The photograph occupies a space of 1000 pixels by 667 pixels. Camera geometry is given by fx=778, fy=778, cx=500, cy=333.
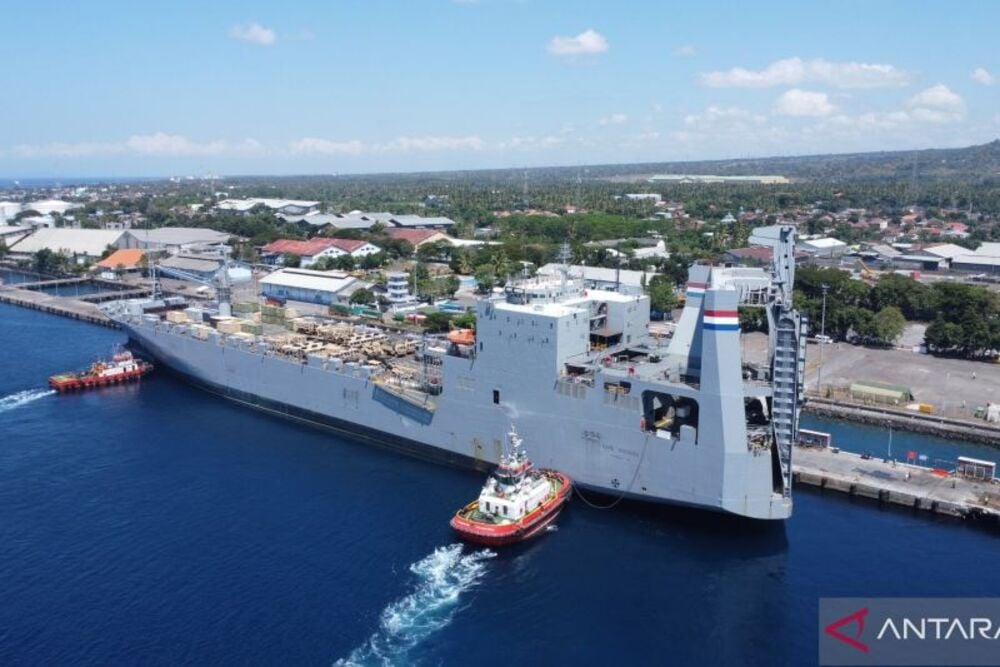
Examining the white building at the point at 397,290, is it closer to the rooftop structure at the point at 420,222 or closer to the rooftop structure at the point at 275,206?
the rooftop structure at the point at 420,222

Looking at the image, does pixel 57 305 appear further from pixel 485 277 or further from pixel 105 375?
pixel 485 277

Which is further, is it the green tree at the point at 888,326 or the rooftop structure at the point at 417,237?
the rooftop structure at the point at 417,237

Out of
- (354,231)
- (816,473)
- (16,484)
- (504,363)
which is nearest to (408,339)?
(504,363)

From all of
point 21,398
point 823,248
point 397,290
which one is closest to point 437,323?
point 397,290

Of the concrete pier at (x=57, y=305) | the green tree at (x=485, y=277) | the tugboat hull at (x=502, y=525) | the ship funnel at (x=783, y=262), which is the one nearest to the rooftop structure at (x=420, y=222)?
the green tree at (x=485, y=277)

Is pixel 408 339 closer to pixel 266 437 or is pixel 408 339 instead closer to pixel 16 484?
pixel 266 437

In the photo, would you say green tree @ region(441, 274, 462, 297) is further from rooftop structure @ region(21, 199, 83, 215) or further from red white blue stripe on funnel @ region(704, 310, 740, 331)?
rooftop structure @ region(21, 199, 83, 215)
